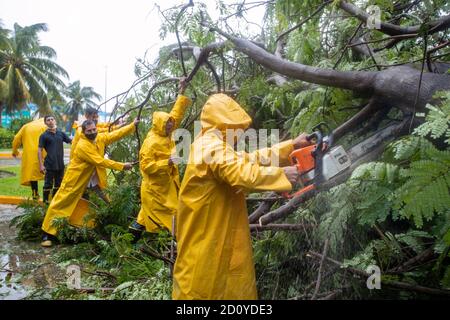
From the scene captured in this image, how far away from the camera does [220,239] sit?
7.46ft

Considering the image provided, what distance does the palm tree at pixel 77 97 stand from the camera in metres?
56.3

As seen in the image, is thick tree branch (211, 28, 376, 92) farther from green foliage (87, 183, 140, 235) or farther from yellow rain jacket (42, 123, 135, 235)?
green foliage (87, 183, 140, 235)

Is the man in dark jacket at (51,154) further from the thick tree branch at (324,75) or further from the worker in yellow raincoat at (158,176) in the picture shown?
the thick tree branch at (324,75)

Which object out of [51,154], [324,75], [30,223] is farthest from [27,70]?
[324,75]

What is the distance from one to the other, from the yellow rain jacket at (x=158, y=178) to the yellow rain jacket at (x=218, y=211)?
97.2 inches

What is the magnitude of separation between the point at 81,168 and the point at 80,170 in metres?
0.03

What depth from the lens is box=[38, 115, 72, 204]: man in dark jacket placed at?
666cm

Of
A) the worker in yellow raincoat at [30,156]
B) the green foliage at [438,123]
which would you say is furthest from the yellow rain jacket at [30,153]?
the green foliage at [438,123]

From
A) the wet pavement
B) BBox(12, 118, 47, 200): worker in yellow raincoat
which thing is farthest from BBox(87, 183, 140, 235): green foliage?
BBox(12, 118, 47, 200): worker in yellow raincoat

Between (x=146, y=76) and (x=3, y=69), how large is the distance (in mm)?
19760

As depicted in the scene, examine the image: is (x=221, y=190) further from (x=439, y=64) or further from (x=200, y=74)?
(x=200, y=74)

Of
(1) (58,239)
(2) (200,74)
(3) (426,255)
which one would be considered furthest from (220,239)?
(1) (58,239)

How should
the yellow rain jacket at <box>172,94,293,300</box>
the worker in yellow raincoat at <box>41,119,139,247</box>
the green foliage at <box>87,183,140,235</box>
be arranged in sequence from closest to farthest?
the yellow rain jacket at <box>172,94,293,300</box> → the green foliage at <box>87,183,140,235</box> → the worker in yellow raincoat at <box>41,119,139,247</box>

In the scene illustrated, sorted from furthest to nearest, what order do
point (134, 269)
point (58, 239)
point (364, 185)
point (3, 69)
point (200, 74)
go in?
1. point (3, 69)
2. point (58, 239)
3. point (200, 74)
4. point (134, 269)
5. point (364, 185)
